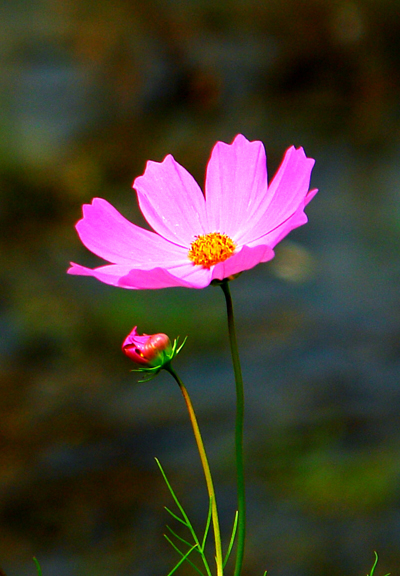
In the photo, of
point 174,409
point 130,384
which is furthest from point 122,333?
point 174,409

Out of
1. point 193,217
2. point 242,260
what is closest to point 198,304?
point 193,217

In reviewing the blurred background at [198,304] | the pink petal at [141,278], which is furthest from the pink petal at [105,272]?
the blurred background at [198,304]

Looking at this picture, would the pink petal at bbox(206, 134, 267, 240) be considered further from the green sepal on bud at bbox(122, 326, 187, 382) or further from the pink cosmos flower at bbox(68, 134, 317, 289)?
the green sepal on bud at bbox(122, 326, 187, 382)

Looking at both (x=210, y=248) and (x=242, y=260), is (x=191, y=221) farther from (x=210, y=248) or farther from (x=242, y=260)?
(x=242, y=260)

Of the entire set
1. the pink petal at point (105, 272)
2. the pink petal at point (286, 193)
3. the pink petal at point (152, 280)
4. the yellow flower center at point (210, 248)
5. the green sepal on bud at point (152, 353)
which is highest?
the pink petal at point (286, 193)

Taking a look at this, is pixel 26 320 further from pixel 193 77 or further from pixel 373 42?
pixel 373 42

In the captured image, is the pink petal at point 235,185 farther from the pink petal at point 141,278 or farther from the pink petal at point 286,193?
the pink petal at point 141,278
